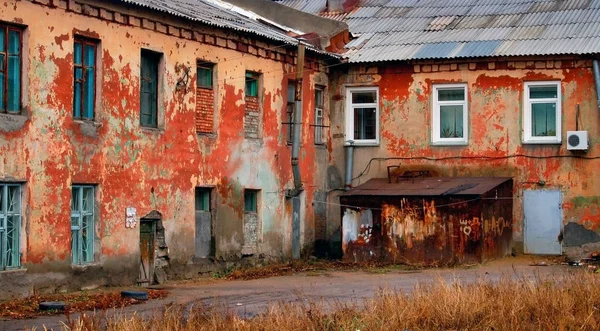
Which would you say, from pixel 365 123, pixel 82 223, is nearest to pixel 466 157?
pixel 365 123

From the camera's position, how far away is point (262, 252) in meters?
25.9

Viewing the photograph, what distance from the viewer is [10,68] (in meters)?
18.8

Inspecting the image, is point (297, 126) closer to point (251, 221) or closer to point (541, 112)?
point (251, 221)

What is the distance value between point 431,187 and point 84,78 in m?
9.51

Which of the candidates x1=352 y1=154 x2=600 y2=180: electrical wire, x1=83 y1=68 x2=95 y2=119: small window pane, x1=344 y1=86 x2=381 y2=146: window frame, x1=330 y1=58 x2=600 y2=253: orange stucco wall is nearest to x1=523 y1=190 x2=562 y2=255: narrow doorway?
x1=330 y1=58 x2=600 y2=253: orange stucco wall

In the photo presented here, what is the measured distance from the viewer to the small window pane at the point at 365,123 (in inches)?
1152

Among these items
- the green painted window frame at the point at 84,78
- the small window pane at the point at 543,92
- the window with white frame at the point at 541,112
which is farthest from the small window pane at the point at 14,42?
the small window pane at the point at 543,92

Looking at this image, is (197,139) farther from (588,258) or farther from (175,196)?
(588,258)

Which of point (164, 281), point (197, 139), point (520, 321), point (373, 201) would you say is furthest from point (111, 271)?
point (520, 321)

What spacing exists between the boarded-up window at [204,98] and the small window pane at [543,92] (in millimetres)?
8307

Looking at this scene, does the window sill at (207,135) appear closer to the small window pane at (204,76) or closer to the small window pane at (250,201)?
the small window pane at (204,76)

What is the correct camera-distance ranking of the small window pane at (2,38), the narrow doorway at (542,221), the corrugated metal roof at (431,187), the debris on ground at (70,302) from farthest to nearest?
the narrow doorway at (542,221)
the corrugated metal roof at (431,187)
the small window pane at (2,38)
the debris on ground at (70,302)

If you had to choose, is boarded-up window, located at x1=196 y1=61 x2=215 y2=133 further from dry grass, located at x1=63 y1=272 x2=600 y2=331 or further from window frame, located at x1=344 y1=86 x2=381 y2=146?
dry grass, located at x1=63 y1=272 x2=600 y2=331

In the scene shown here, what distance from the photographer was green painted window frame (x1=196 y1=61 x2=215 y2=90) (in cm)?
2405
